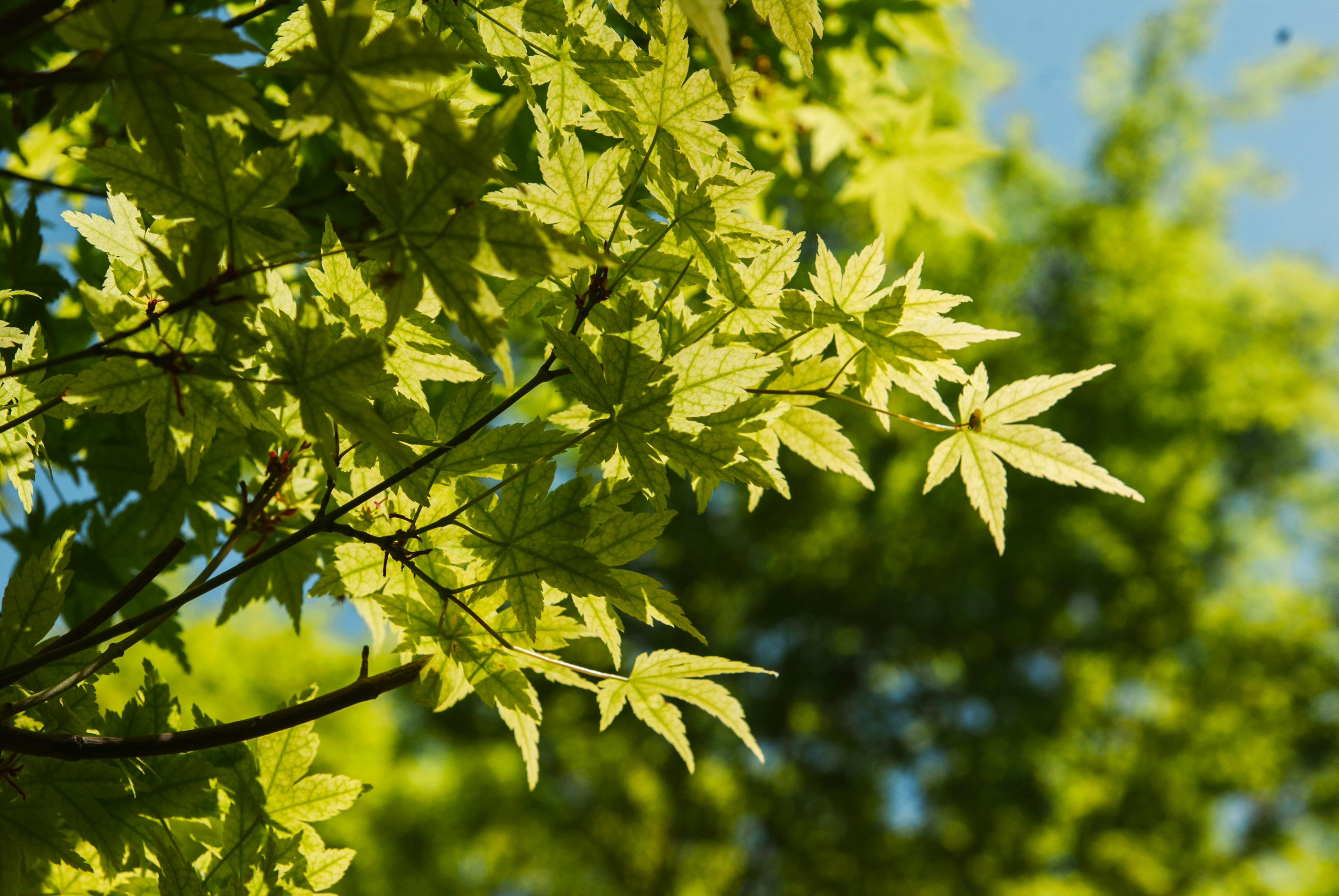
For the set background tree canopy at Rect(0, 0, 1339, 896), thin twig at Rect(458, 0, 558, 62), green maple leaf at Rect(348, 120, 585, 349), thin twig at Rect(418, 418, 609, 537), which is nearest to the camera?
green maple leaf at Rect(348, 120, 585, 349)

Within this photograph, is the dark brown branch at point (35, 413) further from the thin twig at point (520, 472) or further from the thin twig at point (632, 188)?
the thin twig at point (632, 188)

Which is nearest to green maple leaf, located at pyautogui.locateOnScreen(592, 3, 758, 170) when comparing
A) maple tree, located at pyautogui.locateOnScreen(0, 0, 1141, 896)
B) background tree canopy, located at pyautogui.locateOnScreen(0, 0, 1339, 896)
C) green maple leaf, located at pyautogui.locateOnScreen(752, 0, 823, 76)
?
maple tree, located at pyautogui.locateOnScreen(0, 0, 1141, 896)

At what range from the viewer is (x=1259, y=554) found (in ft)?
50.1

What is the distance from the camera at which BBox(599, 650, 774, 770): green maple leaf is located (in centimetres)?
121

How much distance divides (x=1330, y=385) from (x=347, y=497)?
1772 cm

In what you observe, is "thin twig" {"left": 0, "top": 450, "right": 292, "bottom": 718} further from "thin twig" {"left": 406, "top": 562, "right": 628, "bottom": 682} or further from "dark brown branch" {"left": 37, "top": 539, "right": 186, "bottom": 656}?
"thin twig" {"left": 406, "top": 562, "right": 628, "bottom": 682}

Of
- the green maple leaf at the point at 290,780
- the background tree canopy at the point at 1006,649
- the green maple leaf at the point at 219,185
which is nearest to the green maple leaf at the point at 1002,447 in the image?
the green maple leaf at the point at 219,185

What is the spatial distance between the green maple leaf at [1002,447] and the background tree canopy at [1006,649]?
10134 mm

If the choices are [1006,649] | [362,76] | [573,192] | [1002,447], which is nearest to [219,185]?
[362,76]

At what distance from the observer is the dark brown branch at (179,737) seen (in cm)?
95

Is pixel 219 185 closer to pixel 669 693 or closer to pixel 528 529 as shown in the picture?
pixel 528 529

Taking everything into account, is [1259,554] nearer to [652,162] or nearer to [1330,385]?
[1330,385]

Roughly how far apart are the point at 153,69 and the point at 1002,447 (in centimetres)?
110

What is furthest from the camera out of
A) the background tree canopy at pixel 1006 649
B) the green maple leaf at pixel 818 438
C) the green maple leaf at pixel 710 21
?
the background tree canopy at pixel 1006 649
